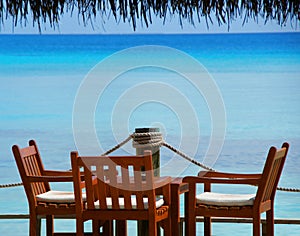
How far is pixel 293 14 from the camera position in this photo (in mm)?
5676

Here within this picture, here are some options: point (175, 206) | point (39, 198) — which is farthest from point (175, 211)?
point (39, 198)

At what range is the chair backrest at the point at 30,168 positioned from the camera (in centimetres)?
474

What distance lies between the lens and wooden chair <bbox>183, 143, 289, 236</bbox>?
450 centimetres

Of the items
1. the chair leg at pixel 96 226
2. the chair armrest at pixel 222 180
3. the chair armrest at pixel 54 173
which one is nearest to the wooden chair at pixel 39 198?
the chair leg at pixel 96 226

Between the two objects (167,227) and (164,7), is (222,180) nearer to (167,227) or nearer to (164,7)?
(167,227)

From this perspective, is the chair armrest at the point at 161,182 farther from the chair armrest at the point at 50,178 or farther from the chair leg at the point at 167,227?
the chair armrest at the point at 50,178

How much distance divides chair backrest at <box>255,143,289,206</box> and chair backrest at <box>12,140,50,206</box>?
117cm

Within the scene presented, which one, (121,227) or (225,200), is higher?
(225,200)

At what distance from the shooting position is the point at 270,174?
456 centimetres

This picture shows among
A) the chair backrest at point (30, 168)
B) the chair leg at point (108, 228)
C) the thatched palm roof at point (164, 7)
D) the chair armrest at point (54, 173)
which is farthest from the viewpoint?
the thatched palm roof at point (164, 7)

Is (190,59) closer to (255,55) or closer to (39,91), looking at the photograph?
(255,55)

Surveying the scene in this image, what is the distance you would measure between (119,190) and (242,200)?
61cm

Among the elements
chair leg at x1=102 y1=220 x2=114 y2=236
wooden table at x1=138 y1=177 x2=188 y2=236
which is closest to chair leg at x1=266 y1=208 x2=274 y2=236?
wooden table at x1=138 y1=177 x2=188 y2=236

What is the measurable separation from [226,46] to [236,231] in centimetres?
3277
